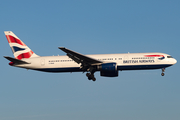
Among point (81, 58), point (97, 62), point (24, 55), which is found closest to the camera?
A: point (81, 58)

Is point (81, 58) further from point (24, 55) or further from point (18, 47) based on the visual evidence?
point (18, 47)

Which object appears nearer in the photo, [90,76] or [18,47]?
[90,76]

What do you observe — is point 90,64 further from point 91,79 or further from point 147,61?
point 147,61

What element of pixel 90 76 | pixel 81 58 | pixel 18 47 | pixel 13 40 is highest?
pixel 13 40

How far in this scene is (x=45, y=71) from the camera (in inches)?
1821

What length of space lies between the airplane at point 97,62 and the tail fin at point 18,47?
1.29m

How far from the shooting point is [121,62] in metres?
43.2

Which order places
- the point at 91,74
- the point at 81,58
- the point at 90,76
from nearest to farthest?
the point at 81,58
the point at 91,74
the point at 90,76

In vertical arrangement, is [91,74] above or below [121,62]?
below

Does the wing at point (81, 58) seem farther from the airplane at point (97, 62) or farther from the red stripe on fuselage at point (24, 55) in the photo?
the red stripe on fuselage at point (24, 55)

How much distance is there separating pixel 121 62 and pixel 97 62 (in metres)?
3.98

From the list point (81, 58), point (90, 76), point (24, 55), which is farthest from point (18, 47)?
point (90, 76)

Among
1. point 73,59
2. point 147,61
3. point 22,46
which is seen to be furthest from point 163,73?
point 22,46

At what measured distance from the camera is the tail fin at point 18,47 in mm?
48250
